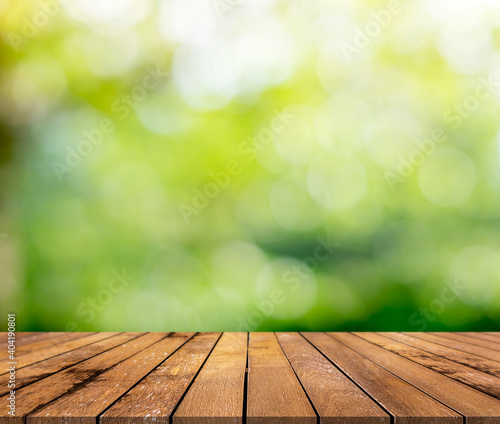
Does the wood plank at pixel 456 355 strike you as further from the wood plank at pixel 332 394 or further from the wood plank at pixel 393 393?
the wood plank at pixel 332 394

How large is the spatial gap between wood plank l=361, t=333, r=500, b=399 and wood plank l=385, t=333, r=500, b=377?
0.04 metres

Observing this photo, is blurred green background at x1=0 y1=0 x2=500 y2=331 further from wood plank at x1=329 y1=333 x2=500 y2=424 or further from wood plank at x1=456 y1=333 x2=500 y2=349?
wood plank at x1=329 y1=333 x2=500 y2=424

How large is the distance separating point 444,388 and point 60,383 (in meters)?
0.94

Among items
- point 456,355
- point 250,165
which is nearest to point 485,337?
point 456,355

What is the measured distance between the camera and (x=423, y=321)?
2434 millimetres

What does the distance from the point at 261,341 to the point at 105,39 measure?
1.85 meters

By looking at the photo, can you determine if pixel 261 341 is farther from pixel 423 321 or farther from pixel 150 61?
pixel 150 61

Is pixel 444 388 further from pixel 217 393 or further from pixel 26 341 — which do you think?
Answer: pixel 26 341

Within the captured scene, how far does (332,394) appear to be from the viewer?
1004mm

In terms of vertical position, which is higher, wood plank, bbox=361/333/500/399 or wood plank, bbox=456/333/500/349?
wood plank, bbox=456/333/500/349

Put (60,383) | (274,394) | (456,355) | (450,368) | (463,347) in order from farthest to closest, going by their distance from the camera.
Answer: (463,347)
(456,355)
(450,368)
(60,383)
(274,394)

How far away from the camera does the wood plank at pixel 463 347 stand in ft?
5.16

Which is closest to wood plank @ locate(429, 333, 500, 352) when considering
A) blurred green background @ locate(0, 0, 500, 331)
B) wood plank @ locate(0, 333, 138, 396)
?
blurred green background @ locate(0, 0, 500, 331)

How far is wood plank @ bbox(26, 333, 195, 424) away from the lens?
857mm
